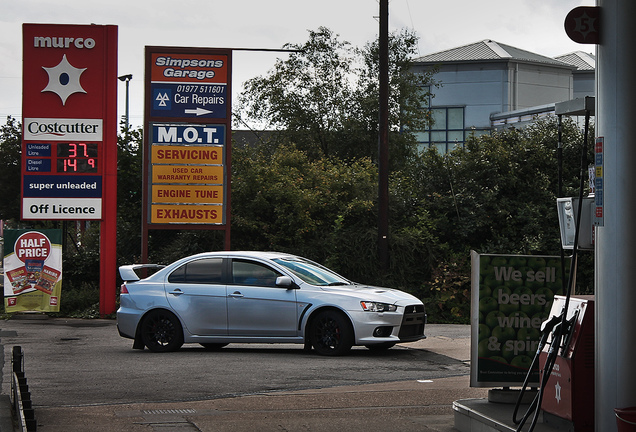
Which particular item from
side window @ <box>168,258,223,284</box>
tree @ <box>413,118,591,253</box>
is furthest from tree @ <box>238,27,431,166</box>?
side window @ <box>168,258,223,284</box>

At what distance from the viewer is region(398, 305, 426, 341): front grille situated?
11945mm

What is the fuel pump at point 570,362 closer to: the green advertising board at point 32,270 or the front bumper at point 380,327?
the front bumper at point 380,327

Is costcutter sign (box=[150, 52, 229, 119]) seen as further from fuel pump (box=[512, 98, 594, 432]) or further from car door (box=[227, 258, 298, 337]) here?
fuel pump (box=[512, 98, 594, 432])

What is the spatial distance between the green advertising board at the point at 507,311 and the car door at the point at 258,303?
5.27 meters

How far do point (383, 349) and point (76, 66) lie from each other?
1155cm

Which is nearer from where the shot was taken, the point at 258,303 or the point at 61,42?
the point at 258,303

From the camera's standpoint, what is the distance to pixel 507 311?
727 centimetres

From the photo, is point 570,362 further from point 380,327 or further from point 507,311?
point 380,327

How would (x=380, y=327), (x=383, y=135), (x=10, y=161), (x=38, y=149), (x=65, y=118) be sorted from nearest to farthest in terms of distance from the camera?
(x=380, y=327) → (x=38, y=149) → (x=65, y=118) → (x=383, y=135) → (x=10, y=161)

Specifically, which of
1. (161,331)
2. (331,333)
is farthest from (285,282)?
(161,331)

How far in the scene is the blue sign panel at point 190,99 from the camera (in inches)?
795

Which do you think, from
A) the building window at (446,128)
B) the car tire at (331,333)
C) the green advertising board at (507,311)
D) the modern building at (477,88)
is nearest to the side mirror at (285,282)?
the car tire at (331,333)

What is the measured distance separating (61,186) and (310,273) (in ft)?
31.0

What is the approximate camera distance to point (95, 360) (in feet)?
38.6
